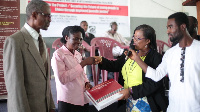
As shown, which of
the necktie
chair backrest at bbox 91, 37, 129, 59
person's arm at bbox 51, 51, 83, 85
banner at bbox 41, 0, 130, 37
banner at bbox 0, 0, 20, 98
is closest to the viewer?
the necktie

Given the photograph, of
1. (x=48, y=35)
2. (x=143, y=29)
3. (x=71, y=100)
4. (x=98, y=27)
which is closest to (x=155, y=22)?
(x=98, y=27)

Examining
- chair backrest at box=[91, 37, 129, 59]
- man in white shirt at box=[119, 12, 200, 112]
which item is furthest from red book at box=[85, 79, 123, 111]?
chair backrest at box=[91, 37, 129, 59]

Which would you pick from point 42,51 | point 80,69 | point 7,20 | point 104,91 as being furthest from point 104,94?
point 7,20

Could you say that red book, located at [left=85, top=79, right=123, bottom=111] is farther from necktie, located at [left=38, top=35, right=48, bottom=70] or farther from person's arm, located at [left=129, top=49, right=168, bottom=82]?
necktie, located at [left=38, top=35, right=48, bottom=70]

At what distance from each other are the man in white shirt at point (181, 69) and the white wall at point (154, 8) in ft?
19.1

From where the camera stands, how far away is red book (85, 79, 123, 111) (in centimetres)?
170

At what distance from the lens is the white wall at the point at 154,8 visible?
24.1 feet

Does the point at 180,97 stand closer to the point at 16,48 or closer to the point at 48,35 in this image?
the point at 16,48

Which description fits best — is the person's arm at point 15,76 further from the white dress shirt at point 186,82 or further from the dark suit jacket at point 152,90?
the white dress shirt at point 186,82

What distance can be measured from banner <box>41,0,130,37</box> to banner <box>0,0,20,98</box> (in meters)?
2.72

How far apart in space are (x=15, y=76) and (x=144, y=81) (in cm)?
113

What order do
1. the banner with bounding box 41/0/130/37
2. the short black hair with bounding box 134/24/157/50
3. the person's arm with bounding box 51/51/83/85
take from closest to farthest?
Answer: the person's arm with bounding box 51/51/83/85 → the short black hair with bounding box 134/24/157/50 → the banner with bounding box 41/0/130/37

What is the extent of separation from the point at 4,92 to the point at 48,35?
10.7ft

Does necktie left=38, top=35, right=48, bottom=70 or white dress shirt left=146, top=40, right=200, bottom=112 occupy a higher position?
necktie left=38, top=35, right=48, bottom=70
